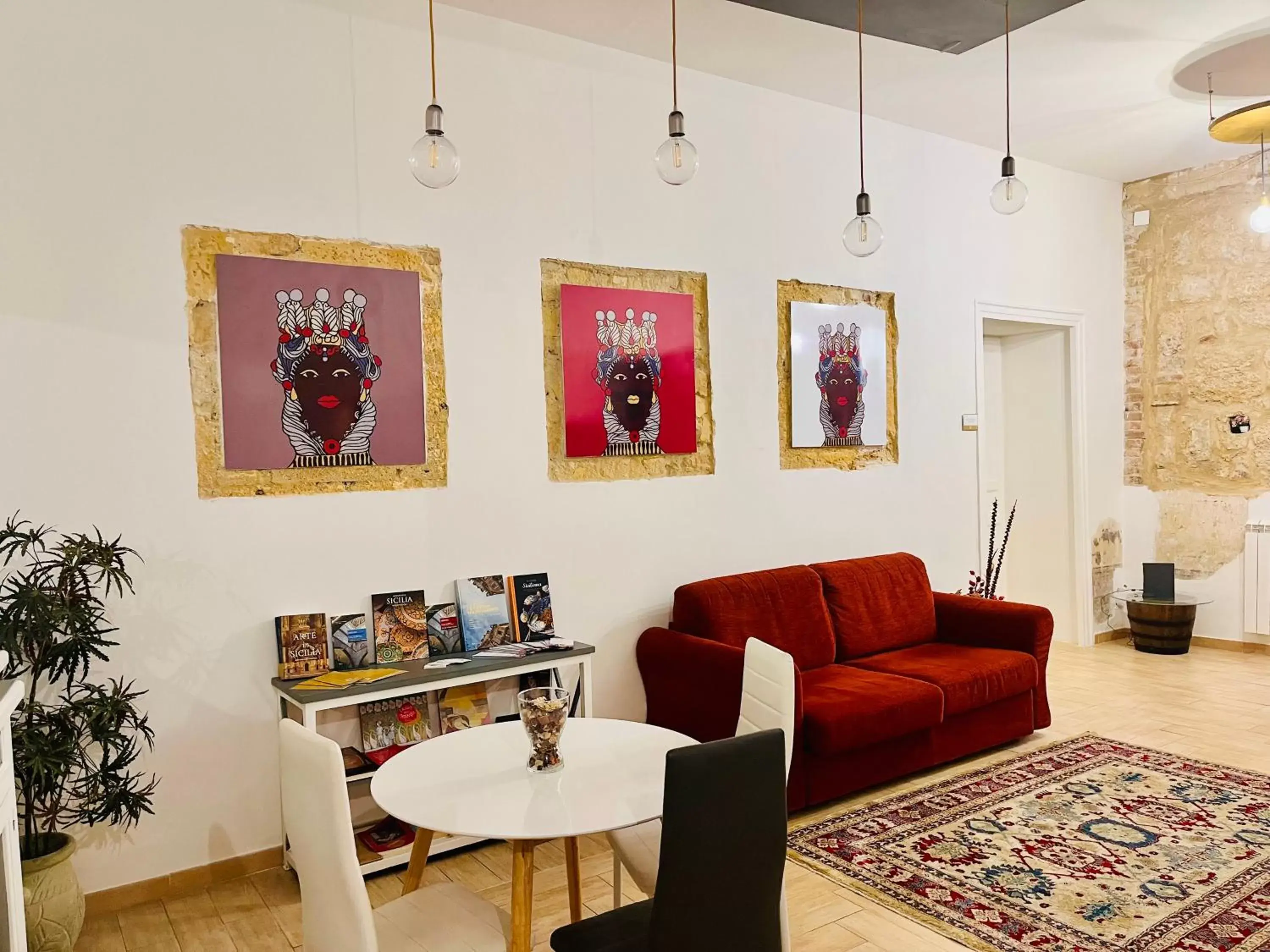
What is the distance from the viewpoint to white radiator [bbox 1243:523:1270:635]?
19.8ft

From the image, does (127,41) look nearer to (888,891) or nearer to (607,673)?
(607,673)

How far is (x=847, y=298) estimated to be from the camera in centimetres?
500

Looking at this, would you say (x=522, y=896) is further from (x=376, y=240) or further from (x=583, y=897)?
(x=376, y=240)

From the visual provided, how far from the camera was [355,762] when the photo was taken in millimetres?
3342

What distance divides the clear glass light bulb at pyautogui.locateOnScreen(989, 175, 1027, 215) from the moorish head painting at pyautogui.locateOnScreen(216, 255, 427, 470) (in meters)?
2.18

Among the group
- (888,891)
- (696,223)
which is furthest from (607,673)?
(696,223)

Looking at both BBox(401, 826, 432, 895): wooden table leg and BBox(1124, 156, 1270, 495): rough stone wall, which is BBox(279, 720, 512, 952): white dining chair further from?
BBox(1124, 156, 1270, 495): rough stone wall

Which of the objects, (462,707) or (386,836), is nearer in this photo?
(386,836)

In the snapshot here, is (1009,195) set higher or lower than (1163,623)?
higher

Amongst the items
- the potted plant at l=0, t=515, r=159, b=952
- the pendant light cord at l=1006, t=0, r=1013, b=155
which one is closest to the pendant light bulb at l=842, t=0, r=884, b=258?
the pendant light cord at l=1006, t=0, r=1013, b=155

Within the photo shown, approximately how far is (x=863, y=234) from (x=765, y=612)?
169 centimetres

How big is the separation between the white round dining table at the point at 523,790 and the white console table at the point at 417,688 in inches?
26.2

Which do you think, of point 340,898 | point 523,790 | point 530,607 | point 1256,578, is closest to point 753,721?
point 523,790

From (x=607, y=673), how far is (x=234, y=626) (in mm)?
1557
